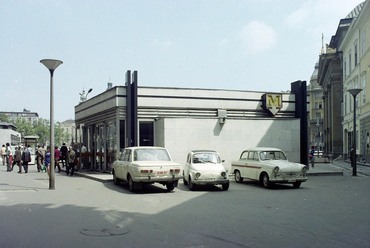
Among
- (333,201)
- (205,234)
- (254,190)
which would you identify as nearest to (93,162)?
(254,190)

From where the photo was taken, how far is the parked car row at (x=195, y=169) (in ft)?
47.4

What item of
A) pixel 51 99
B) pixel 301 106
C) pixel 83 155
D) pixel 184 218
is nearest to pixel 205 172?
pixel 184 218

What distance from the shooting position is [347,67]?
45.4 metres

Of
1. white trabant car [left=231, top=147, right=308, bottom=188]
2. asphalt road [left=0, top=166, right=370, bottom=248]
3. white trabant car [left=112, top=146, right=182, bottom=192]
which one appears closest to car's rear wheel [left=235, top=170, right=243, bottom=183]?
white trabant car [left=231, top=147, right=308, bottom=188]

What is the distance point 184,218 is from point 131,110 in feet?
40.4

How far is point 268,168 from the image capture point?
15.8m

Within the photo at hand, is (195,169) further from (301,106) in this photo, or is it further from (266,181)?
(301,106)

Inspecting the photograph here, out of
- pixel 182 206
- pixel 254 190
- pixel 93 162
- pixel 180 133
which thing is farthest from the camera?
pixel 93 162

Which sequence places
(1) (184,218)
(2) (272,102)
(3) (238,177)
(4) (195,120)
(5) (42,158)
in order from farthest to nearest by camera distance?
(5) (42,158) < (2) (272,102) < (4) (195,120) < (3) (238,177) < (1) (184,218)

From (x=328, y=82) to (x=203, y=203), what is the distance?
48.9 metres

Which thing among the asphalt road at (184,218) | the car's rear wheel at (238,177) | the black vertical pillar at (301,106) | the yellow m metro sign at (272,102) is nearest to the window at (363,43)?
the black vertical pillar at (301,106)

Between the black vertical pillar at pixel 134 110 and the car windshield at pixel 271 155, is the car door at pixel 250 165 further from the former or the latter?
the black vertical pillar at pixel 134 110

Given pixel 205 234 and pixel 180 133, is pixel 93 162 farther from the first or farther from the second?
pixel 205 234

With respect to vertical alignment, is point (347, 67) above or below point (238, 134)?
above
